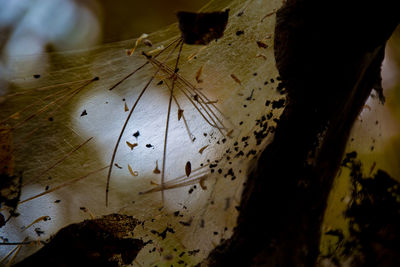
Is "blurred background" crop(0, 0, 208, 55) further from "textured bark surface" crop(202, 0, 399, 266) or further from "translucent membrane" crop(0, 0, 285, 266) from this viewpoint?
"textured bark surface" crop(202, 0, 399, 266)

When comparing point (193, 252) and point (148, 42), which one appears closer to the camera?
point (148, 42)

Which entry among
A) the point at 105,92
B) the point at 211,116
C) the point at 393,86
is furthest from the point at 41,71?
the point at 393,86

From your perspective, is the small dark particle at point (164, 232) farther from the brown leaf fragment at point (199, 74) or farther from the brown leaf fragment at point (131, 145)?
the brown leaf fragment at point (199, 74)

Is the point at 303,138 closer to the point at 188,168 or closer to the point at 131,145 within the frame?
the point at 188,168

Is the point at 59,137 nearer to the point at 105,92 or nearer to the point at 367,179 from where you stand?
the point at 105,92

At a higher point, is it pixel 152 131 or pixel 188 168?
pixel 152 131

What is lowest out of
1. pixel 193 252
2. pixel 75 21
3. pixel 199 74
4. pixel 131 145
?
pixel 193 252

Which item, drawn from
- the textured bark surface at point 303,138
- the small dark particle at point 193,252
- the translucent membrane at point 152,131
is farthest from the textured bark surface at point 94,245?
the textured bark surface at point 303,138

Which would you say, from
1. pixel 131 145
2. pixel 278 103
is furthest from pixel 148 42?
pixel 278 103
